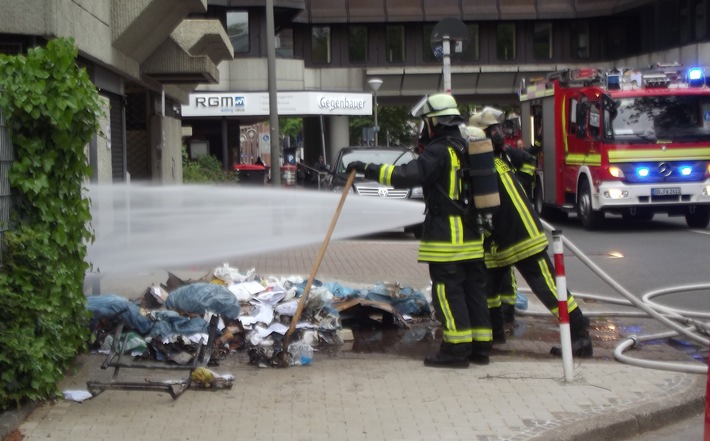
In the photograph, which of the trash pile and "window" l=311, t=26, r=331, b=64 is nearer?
the trash pile

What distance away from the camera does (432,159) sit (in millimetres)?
6984

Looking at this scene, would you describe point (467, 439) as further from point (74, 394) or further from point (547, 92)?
point (547, 92)

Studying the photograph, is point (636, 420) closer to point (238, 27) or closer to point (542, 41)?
point (238, 27)

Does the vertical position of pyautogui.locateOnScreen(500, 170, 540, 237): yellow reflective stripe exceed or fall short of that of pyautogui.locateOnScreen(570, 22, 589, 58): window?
it falls short

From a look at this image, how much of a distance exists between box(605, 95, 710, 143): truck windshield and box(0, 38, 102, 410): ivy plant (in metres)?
13.6

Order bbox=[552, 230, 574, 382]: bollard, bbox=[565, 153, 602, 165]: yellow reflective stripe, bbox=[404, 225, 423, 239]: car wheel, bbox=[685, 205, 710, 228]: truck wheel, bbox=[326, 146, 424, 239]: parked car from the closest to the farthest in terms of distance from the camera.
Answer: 1. bbox=[552, 230, 574, 382]: bollard
2. bbox=[404, 225, 423, 239]: car wheel
3. bbox=[565, 153, 602, 165]: yellow reflective stripe
4. bbox=[326, 146, 424, 239]: parked car
5. bbox=[685, 205, 710, 228]: truck wheel

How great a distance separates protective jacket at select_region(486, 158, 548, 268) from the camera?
764cm

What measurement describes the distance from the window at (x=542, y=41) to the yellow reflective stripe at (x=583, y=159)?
81.2 ft

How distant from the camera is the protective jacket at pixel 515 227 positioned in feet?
25.1

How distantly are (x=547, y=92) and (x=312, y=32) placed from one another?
22960 millimetres

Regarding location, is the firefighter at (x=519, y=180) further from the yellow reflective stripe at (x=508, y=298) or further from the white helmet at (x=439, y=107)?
the white helmet at (x=439, y=107)

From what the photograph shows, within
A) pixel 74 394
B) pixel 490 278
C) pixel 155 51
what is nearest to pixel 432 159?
pixel 490 278

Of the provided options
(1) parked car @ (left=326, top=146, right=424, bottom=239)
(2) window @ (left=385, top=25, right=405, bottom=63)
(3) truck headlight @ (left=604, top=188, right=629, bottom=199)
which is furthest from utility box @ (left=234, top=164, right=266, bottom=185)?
(3) truck headlight @ (left=604, top=188, right=629, bottom=199)

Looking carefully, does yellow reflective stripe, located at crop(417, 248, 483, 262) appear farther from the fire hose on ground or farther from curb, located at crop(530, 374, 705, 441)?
curb, located at crop(530, 374, 705, 441)
